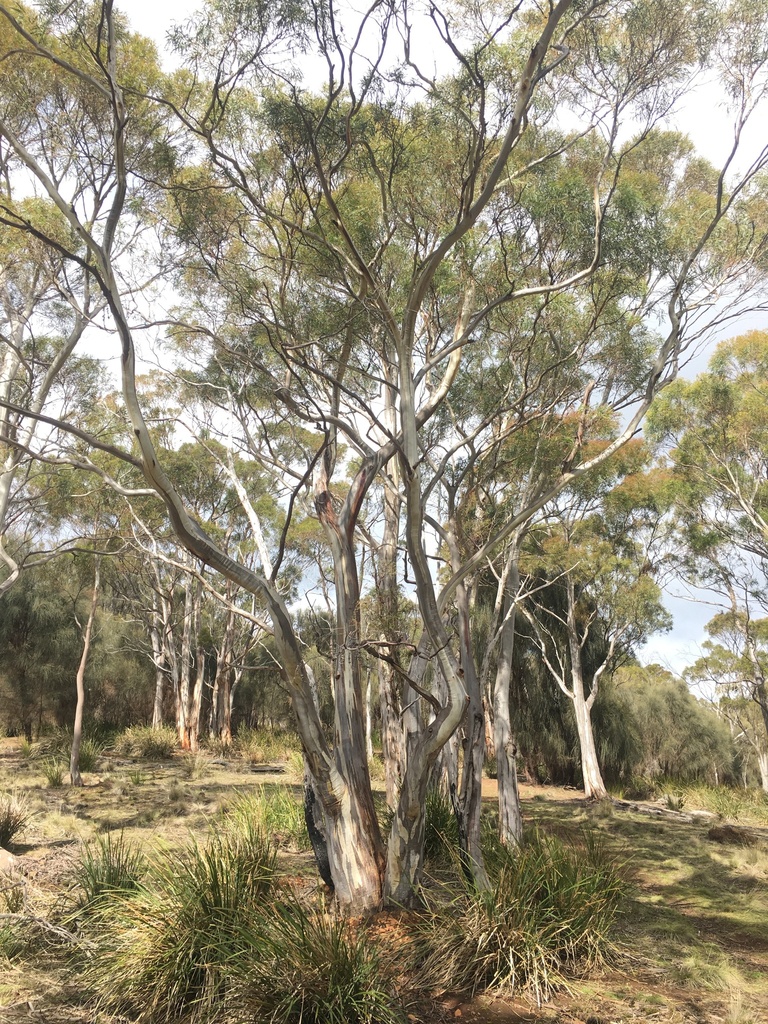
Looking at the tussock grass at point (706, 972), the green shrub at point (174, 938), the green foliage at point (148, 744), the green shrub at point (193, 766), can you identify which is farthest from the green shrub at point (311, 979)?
the green foliage at point (148, 744)

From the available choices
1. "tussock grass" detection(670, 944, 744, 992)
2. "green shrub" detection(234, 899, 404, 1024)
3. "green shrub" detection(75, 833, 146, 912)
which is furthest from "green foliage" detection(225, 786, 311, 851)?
"tussock grass" detection(670, 944, 744, 992)

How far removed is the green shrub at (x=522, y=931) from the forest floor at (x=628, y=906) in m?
0.14

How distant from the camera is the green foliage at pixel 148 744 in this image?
17969 millimetres

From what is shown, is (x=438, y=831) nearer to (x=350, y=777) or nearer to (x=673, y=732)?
(x=350, y=777)

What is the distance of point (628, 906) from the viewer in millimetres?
7184

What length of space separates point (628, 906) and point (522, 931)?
2.99 meters

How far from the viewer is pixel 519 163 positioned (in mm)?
8695

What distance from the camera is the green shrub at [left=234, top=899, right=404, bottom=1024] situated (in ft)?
12.4

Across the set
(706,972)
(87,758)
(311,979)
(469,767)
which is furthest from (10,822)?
(87,758)

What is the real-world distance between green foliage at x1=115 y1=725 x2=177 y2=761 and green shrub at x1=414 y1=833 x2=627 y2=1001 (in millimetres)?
14222

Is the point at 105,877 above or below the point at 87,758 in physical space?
A: below

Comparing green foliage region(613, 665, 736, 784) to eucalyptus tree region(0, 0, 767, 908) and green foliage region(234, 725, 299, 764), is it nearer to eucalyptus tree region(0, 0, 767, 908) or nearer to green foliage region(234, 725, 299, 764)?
green foliage region(234, 725, 299, 764)

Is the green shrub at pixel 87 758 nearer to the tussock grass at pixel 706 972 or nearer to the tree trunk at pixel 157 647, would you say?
the tree trunk at pixel 157 647

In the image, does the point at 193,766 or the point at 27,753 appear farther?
the point at 27,753
